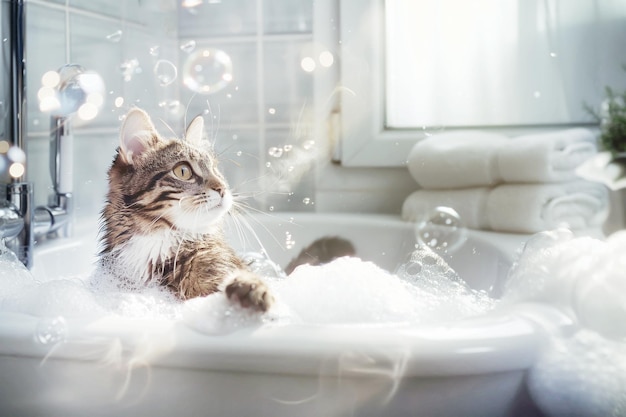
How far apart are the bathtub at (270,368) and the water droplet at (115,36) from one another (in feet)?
1.56

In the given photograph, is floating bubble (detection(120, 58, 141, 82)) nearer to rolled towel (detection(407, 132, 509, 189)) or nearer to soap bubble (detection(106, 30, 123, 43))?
soap bubble (detection(106, 30, 123, 43))

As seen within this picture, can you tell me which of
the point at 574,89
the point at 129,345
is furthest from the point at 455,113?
the point at 129,345

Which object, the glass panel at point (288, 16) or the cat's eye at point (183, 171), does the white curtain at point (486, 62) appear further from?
the cat's eye at point (183, 171)

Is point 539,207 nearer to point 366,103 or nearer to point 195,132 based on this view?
point 366,103

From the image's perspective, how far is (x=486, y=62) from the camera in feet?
3.45

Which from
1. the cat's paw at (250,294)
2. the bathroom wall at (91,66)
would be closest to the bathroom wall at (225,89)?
the bathroom wall at (91,66)

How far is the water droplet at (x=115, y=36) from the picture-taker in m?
0.84

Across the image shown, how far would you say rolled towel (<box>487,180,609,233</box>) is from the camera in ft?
2.81

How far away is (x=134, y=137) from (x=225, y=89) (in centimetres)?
37

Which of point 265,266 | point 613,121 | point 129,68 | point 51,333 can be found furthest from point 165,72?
point 613,121

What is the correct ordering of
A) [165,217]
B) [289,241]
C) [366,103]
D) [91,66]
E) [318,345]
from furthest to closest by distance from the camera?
[366,103] → [289,241] → [91,66] → [165,217] → [318,345]

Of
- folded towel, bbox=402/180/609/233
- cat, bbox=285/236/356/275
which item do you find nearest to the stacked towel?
folded towel, bbox=402/180/609/233

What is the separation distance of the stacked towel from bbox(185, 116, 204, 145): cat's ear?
451 mm

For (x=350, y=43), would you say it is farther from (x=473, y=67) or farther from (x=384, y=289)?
(x=384, y=289)
